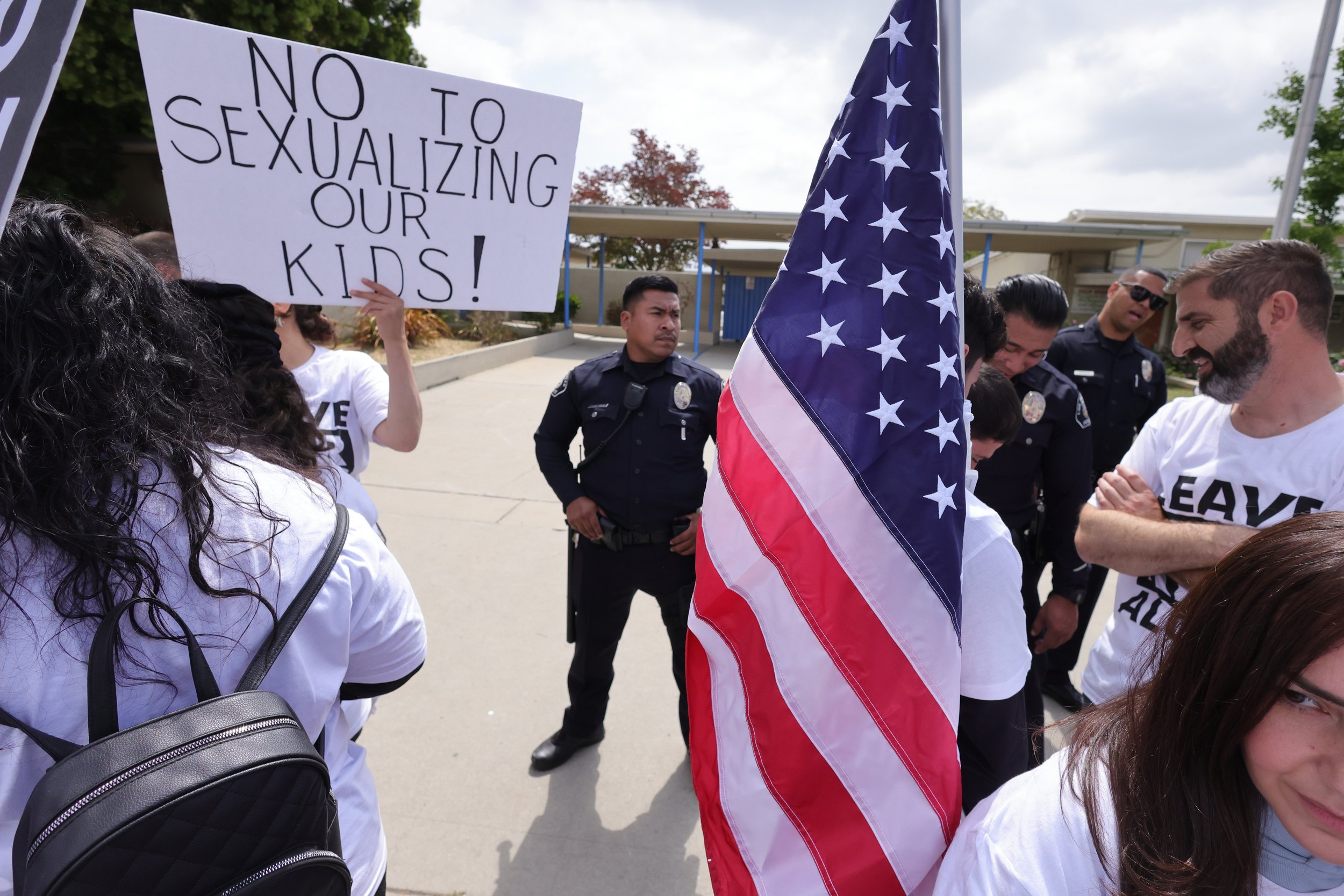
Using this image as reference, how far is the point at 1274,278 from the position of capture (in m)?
1.77

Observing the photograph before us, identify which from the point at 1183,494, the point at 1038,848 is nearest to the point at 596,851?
the point at 1038,848

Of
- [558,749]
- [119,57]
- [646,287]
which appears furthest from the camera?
[119,57]

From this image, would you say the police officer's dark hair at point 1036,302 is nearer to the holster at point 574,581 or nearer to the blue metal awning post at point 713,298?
the holster at point 574,581

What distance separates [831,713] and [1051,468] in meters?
2.04

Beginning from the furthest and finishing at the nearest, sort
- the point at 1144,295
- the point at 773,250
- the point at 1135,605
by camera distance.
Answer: the point at 773,250 → the point at 1144,295 → the point at 1135,605

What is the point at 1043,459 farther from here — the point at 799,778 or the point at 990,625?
the point at 799,778

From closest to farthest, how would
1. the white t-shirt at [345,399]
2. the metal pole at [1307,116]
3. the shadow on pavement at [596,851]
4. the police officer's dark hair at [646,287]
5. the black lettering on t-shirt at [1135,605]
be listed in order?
the black lettering on t-shirt at [1135,605] < the shadow on pavement at [596,851] < the white t-shirt at [345,399] < the police officer's dark hair at [646,287] < the metal pole at [1307,116]

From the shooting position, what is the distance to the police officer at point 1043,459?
2.75 meters

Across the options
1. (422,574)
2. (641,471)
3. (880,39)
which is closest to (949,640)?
(880,39)

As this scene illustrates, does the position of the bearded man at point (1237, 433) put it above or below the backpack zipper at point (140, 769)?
above

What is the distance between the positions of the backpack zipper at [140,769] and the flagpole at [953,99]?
1246mm

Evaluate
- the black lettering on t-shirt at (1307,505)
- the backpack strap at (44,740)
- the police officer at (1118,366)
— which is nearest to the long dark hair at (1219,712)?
the black lettering on t-shirt at (1307,505)

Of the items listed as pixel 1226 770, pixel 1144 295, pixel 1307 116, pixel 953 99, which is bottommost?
pixel 1226 770

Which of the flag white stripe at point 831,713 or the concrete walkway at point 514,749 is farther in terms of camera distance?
the concrete walkway at point 514,749
